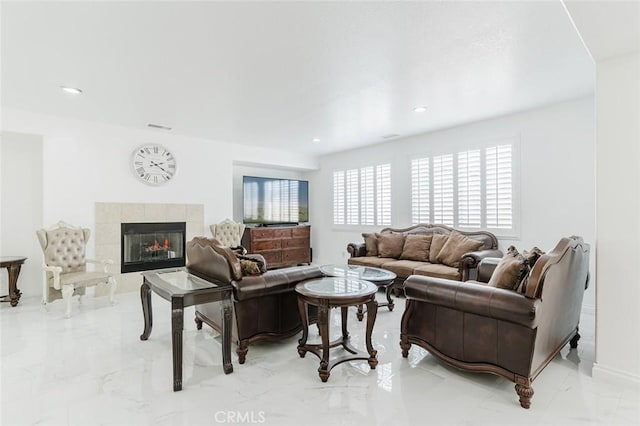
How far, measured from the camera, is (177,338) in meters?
2.27

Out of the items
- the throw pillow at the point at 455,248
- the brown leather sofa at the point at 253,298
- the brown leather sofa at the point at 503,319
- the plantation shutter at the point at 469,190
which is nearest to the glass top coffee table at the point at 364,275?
the brown leather sofa at the point at 253,298

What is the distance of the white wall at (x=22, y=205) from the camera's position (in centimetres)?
457

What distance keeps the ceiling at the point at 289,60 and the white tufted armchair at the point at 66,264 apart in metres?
1.64

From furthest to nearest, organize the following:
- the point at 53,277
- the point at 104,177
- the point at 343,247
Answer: the point at 343,247 < the point at 104,177 < the point at 53,277

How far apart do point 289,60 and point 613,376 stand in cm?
353

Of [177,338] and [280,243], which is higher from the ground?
[280,243]

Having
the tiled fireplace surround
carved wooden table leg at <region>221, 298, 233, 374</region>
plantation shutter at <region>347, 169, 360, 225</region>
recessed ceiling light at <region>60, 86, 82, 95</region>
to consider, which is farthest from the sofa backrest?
recessed ceiling light at <region>60, 86, 82, 95</region>

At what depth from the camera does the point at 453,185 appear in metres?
5.13

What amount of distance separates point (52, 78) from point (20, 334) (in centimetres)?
263

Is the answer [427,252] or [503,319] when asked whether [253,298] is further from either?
[427,252]

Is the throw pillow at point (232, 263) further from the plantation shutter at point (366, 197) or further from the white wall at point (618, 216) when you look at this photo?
the plantation shutter at point (366, 197)

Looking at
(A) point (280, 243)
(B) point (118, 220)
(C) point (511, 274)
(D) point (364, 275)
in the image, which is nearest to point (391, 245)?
(D) point (364, 275)

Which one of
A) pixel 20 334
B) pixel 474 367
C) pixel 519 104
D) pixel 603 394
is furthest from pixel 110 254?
pixel 519 104

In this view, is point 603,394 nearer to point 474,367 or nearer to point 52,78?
point 474,367
